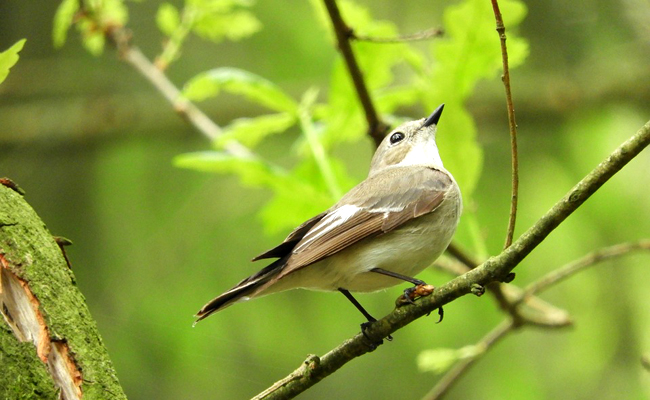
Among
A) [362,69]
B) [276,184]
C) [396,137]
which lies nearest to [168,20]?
[362,69]

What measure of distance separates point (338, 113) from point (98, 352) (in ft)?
6.47

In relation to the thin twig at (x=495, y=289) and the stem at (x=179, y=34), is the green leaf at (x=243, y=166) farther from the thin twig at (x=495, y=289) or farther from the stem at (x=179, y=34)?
the stem at (x=179, y=34)

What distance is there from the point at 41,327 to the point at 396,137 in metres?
2.74

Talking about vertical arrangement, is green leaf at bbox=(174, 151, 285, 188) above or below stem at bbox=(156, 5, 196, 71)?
below

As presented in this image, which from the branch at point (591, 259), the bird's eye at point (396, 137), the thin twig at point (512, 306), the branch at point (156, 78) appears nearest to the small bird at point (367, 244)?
the thin twig at point (512, 306)

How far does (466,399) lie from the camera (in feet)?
17.9

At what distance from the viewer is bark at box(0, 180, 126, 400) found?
6.34 ft

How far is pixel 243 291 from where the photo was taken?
2902 mm

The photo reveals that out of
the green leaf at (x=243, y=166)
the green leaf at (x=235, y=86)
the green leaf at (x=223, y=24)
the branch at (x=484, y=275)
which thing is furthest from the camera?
the green leaf at (x=223, y=24)

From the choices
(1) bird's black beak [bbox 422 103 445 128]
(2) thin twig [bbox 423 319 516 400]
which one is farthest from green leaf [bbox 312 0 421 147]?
(2) thin twig [bbox 423 319 516 400]

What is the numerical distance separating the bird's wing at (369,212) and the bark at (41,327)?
94cm

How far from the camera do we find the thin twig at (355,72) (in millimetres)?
3088

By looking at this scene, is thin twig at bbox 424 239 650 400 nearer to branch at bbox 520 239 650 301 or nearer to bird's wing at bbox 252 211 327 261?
branch at bbox 520 239 650 301

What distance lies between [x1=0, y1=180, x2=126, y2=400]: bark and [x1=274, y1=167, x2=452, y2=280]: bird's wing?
3.08 ft
